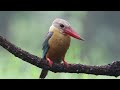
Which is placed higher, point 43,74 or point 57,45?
point 57,45

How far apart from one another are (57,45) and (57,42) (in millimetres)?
18

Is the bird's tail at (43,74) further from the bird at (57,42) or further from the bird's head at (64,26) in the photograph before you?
the bird's head at (64,26)

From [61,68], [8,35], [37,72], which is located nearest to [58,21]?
[61,68]

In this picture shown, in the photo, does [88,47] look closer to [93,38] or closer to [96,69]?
[93,38]

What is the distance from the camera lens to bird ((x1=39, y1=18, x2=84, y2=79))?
222 centimetres

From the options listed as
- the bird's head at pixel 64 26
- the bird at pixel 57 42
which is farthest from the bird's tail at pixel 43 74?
the bird's head at pixel 64 26

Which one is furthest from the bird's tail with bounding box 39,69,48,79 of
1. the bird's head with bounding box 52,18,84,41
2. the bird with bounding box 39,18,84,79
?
the bird's head with bounding box 52,18,84,41

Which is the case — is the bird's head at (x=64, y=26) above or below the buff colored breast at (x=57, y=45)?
above

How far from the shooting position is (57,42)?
2.26 meters

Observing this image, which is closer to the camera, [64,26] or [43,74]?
[64,26]

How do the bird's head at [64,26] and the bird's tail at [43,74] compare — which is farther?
the bird's tail at [43,74]

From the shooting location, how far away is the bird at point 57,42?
2.22 m

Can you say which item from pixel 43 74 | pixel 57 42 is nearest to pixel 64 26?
pixel 57 42

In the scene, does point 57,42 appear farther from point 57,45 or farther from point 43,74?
point 43,74
